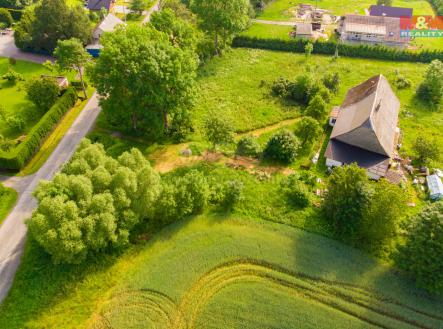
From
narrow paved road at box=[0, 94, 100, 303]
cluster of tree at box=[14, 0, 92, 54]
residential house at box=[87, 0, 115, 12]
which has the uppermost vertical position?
residential house at box=[87, 0, 115, 12]

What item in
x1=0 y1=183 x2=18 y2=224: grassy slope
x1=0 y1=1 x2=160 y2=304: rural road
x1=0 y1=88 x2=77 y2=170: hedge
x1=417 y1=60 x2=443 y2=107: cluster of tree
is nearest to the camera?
x1=0 y1=1 x2=160 y2=304: rural road

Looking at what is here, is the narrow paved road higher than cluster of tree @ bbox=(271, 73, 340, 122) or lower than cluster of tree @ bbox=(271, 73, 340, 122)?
lower

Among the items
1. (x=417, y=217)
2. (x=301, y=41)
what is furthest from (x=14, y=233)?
(x=301, y=41)

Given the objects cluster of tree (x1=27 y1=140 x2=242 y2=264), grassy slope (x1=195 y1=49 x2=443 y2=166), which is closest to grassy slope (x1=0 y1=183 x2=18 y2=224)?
cluster of tree (x1=27 y1=140 x2=242 y2=264)

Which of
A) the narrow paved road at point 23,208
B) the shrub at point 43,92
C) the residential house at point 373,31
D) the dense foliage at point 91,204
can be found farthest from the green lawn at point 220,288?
the residential house at point 373,31

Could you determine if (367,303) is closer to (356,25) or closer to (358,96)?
(358,96)

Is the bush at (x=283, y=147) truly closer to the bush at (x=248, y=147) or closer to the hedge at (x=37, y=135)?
the bush at (x=248, y=147)

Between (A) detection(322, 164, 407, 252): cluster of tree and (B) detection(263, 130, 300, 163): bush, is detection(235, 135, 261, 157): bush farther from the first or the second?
(A) detection(322, 164, 407, 252): cluster of tree
